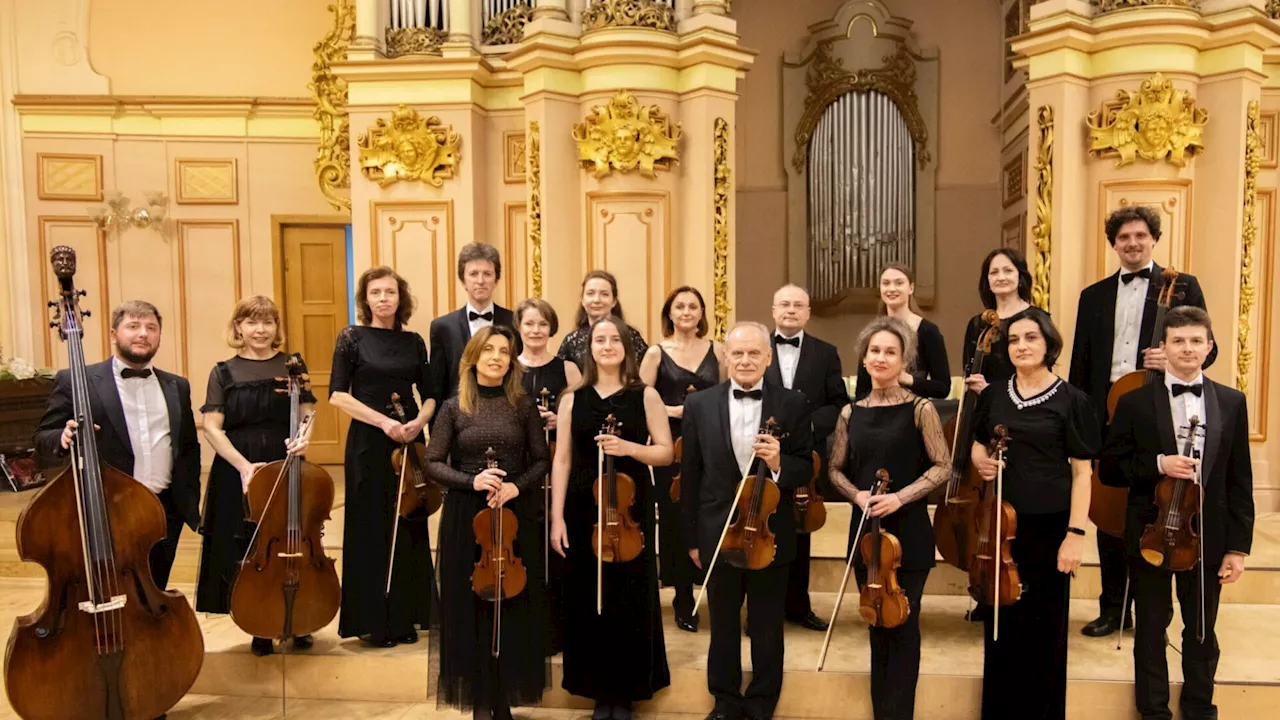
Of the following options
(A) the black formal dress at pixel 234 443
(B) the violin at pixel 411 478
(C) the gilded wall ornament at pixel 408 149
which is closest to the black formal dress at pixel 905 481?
(B) the violin at pixel 411 478

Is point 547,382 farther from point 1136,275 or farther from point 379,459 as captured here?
point 1136,275

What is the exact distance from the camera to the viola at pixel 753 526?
253 cm

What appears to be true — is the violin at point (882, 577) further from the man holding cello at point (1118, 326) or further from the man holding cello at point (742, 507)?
the man holding cello at point (1118, 326)

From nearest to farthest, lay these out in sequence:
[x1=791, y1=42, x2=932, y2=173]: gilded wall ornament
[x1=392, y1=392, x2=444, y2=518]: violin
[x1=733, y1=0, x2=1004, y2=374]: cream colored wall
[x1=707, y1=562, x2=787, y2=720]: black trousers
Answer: [x1=707, y1=562, x2=787, y2=720]: black trousers, [x1=392, y1=392, x2=444, y2=518]: violin, [x1=791, y1=42, x2=932, y2=173]: gilded wall ornament, [x1=733, y1=0, x2=1004, y2=374]: cream colored wall

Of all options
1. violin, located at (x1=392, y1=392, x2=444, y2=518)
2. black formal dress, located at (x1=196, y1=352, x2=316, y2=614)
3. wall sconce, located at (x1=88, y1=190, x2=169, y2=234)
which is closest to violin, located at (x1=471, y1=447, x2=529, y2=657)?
violin, located at (x1=392, y1=392, x2=444, y2=518)

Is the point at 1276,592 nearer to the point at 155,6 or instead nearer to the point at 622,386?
the point at 622,386

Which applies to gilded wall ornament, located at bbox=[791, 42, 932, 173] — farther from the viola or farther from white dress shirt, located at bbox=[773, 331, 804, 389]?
the viola

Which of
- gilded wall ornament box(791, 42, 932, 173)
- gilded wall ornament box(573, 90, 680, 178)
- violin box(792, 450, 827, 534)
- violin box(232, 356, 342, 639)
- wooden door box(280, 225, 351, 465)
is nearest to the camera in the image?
violin box(232, 356, 342, 639)

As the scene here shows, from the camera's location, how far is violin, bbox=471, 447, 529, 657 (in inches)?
102

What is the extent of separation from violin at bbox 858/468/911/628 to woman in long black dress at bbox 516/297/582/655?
0.94m

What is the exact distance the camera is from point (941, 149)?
6.22 meters

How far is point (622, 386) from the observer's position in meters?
2.72

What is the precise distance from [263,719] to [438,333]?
1.42m

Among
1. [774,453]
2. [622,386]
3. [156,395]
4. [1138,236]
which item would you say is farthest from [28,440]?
[1138,236]
